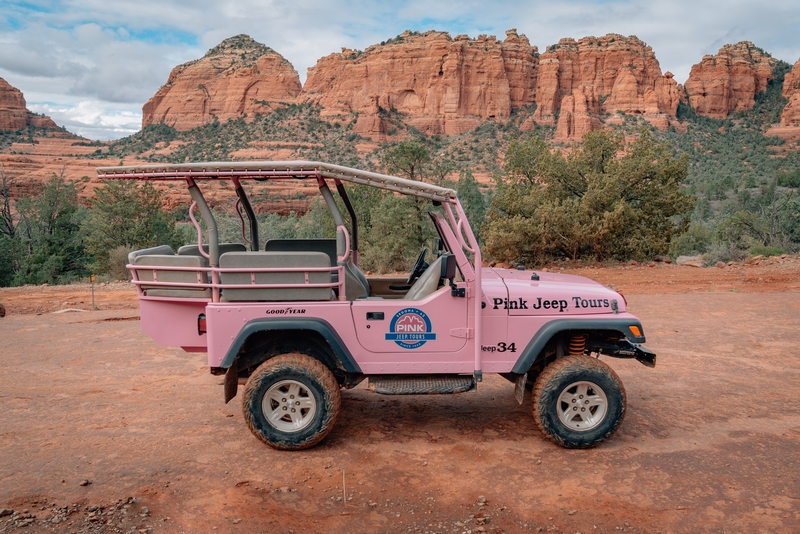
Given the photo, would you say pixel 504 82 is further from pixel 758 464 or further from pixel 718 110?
pixel 758 464

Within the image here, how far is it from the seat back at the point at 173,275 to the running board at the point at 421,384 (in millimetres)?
1764

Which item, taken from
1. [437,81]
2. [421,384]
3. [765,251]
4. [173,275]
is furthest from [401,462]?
[437,81]

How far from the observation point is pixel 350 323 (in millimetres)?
4770

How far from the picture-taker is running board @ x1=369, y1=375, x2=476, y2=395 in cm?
473

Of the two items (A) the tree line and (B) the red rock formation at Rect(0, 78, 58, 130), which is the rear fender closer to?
(A) the tree line

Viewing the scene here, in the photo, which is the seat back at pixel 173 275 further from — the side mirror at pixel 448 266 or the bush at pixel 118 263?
the bush at pixel 118 263

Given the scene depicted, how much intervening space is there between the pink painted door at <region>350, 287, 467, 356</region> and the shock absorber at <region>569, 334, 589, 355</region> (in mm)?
1113

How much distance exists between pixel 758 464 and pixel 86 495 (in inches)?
211

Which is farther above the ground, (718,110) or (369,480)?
(718,110)

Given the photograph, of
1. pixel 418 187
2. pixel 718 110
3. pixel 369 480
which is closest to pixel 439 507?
pixel 369 480

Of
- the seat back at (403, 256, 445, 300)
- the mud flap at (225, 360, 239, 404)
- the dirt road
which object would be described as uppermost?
the seat back at (403, 256, 445, 300)

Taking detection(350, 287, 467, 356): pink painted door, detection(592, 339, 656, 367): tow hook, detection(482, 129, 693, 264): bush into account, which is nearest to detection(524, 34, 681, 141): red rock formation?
detection(482, 129, 693, 264): bush

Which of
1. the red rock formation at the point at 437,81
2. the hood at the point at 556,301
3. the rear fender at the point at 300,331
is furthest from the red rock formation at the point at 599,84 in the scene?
the rear fender at the point at 300,331

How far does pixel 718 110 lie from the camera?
85.9 meters
